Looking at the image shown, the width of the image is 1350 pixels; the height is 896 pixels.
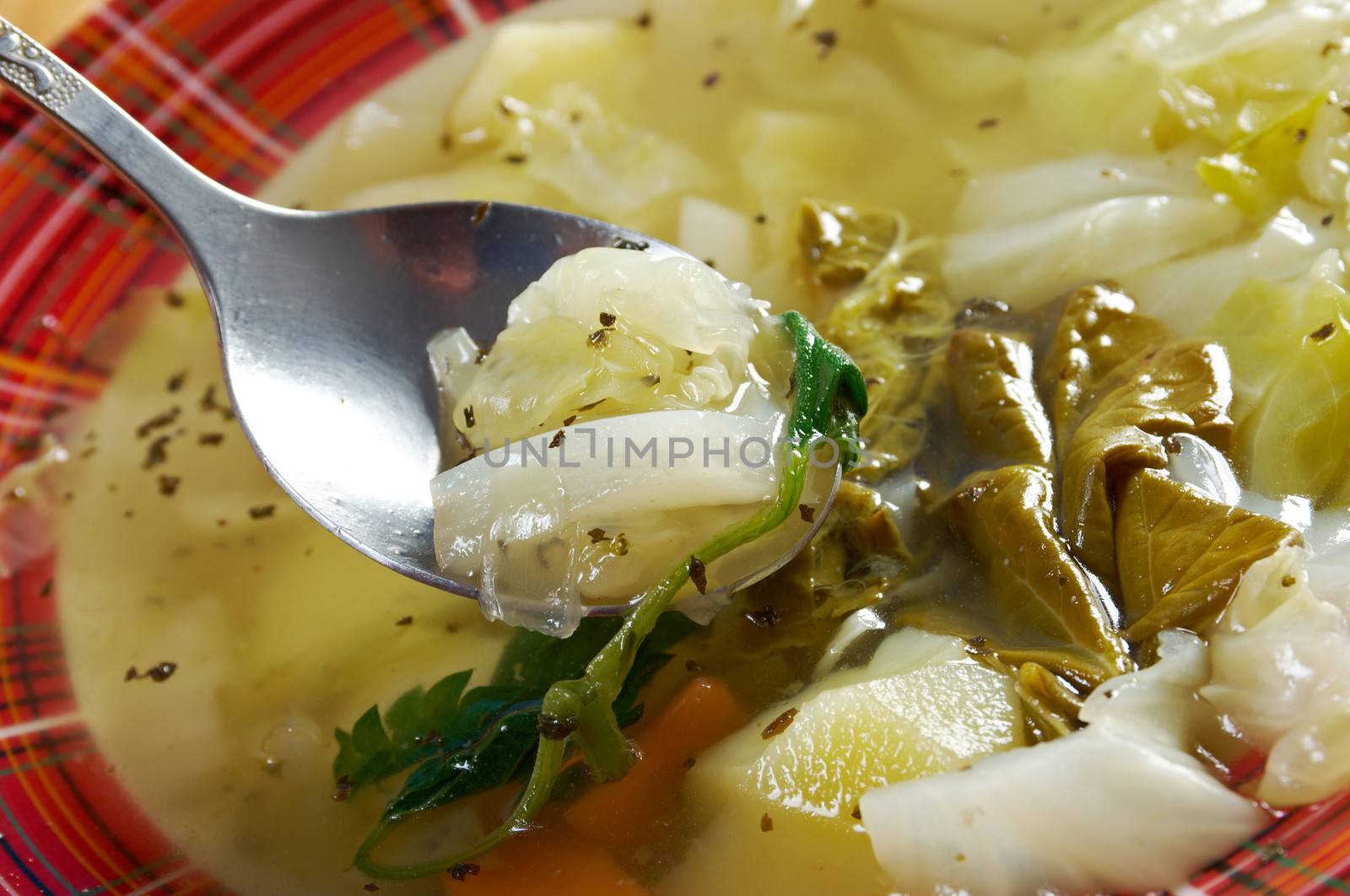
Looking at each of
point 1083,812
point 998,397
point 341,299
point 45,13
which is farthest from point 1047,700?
point 45,13

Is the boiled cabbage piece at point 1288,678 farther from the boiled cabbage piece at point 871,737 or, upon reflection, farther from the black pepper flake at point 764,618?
the black pepper flake at point 764,618

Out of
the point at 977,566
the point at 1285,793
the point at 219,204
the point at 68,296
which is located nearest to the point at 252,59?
the point at 68,296

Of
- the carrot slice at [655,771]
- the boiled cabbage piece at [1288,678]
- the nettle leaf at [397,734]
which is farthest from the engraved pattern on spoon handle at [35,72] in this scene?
the boiled cabbage piece at [1288,678]

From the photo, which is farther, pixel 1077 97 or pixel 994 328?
pixel 1077 97

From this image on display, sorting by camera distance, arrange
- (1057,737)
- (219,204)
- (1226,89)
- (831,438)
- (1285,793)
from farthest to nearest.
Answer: (1226,89), (219,204), (831,438), (1057,737), (1285,793)

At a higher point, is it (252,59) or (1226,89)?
(252,59)

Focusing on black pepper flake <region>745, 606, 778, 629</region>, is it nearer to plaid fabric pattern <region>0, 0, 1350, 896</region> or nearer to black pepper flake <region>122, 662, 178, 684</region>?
plaid fabric pattern <region>0, 0, 1350, 896</region>

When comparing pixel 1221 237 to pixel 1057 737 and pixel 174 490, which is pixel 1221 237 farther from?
pixel 174 490

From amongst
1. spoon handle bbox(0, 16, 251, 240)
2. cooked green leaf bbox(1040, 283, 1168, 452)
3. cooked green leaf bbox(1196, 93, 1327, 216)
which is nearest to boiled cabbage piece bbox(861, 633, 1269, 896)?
cooked green leaf bbox(1040, 283, 1168, 452)
